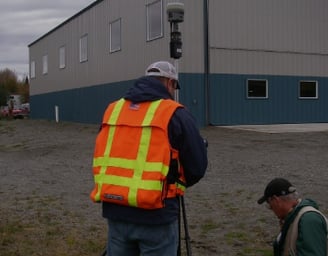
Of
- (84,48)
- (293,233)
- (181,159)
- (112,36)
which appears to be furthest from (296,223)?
(84,48)

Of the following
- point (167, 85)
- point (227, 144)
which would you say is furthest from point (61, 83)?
point (167, 85)

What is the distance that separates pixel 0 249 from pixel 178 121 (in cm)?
363

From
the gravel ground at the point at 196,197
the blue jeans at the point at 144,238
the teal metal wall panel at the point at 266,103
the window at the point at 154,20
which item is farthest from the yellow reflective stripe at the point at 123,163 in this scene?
the window at the point at 154,20

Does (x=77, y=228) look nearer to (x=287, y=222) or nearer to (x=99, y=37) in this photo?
(x=287, y=222)

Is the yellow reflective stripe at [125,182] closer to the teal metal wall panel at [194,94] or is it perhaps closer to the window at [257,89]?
the teal metal wall panel at [194,94]

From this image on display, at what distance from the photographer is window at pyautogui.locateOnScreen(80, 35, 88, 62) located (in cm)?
3425

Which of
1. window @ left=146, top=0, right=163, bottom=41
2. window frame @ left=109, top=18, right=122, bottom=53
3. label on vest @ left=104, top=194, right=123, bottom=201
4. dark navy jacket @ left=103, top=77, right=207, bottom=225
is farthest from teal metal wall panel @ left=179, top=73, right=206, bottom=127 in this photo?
label on vest @ left=104, top=194, right=123, bottom=201

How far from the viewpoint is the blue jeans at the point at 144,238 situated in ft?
11.8

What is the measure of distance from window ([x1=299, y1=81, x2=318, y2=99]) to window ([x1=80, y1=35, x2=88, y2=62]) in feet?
42.2

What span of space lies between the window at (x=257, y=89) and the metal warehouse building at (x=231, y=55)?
0.14ft

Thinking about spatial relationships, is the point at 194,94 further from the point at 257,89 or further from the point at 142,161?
the point at 142,161

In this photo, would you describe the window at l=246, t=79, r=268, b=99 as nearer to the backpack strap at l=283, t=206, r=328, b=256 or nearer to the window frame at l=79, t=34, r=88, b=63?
the window frame at l=79, t=34, r=88, b=63

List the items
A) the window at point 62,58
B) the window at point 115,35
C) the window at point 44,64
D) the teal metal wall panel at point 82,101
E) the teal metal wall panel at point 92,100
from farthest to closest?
1. the window at point 44,64
2. the window at point 62,58
3. the teal metal wall panel at point 82,101
4. the window at point 115,35
5. the teal metal wall panel at point 92,100

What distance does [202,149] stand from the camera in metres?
3.67
